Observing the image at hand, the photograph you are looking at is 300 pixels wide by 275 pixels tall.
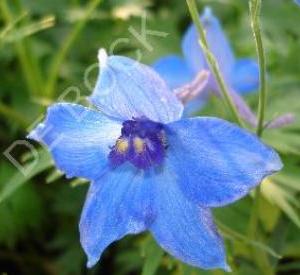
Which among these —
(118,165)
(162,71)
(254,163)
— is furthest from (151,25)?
(254,163)

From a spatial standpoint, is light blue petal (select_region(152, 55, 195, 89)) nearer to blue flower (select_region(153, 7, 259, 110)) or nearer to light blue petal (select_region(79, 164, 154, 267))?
blue flower (select_region(153, 7, 259, 110))

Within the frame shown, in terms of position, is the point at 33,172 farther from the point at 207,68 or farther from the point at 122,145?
the point at 207,68

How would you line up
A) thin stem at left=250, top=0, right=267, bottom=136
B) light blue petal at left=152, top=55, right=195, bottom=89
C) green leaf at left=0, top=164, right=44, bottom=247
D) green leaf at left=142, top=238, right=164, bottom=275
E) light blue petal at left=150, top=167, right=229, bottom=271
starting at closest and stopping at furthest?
thin stem at left=250, top=0, right=267, bottom=136 < light blue petal at left=150, top=167, right=229, bottom=271 < green leaf at left=142, top=238, right=164, bottom=275 < light blue petal at left=152, top=55, right=195, bottom=89 < green leaf at left=0, top=164, right=44, bottom=247

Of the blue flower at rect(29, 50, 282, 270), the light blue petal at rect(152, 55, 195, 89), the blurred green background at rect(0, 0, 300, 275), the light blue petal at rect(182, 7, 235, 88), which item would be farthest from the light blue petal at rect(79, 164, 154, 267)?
the light blue petal at rect(152, 55, 195, 89)

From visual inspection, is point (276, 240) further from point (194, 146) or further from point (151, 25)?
point (151, 25)

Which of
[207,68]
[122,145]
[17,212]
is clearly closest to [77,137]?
[122,145]

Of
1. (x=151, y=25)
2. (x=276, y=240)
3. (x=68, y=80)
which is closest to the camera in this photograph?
(x=276, y=240)

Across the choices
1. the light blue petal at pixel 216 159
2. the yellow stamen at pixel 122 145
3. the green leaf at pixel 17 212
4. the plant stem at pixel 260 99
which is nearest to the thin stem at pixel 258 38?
the plant stem at pixel 260 99

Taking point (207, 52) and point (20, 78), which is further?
point (20, 78)
